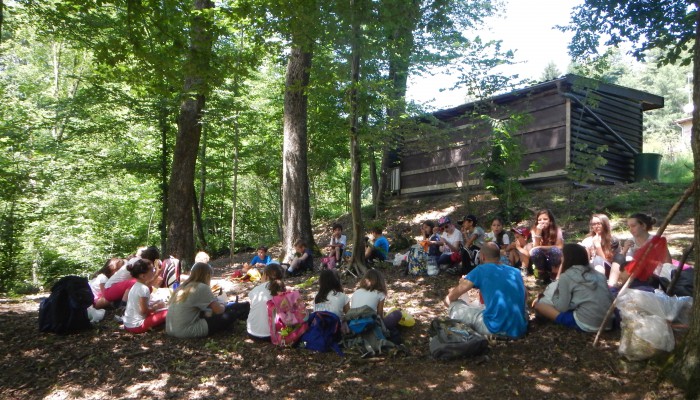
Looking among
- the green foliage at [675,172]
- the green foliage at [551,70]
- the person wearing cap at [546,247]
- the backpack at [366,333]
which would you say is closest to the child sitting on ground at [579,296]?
the person wearing cap at [546,247]

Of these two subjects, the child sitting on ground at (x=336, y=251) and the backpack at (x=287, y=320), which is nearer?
the backpack at (x=287, y=320)

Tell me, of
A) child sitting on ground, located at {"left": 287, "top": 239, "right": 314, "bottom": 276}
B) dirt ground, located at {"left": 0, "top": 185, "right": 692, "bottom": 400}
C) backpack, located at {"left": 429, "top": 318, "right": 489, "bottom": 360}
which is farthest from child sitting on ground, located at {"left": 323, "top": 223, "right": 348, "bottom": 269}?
backpack, located at {"left": 429, "top": 318, "right": 489, "bottom": 360}

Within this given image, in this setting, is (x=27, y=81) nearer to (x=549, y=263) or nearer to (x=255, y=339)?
(x=255, y=339)

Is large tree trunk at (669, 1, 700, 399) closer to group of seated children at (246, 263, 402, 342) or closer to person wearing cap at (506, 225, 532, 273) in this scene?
group of seated children at (246, 263, 402, 342)

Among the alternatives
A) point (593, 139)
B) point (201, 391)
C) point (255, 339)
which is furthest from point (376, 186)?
point (201, 391)

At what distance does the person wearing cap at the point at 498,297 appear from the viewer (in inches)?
222

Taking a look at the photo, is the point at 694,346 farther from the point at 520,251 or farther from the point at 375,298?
the point at 520,251

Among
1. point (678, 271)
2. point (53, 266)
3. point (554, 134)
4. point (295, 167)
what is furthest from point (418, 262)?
point (53, 266)

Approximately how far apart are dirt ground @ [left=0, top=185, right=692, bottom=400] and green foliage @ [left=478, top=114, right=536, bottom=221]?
5.93 metres

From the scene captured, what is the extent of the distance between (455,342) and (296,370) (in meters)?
1.79

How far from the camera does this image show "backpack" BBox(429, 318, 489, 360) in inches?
205

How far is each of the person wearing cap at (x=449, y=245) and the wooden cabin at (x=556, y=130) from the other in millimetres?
3417

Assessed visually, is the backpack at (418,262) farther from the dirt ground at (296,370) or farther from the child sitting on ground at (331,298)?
the child sitting on ground at (331,298)

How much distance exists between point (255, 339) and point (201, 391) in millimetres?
1380
